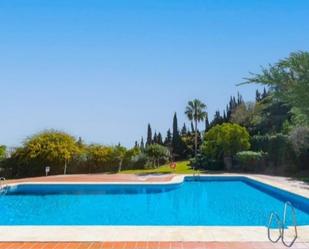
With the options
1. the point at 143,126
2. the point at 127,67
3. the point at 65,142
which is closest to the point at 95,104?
the point at 65,142

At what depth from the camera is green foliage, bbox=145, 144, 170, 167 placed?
98.8 ft

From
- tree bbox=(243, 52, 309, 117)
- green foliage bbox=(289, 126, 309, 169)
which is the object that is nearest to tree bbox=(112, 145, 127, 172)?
green foliage bbox=(289, 126, 309, 169)

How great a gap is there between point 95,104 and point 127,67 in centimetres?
898

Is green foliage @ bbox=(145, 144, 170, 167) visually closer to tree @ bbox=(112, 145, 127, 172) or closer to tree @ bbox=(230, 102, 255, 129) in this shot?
tree @ bbox=(112, 145, 127, 172)

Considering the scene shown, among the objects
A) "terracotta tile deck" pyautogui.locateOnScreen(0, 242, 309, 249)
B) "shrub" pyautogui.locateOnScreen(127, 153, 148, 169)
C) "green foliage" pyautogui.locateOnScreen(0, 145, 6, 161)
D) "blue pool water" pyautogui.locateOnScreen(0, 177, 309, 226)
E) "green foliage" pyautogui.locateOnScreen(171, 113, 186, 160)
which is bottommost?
"terracotta tile deck" pyautogui.locateOnScreen(0, 242, 309, 249)

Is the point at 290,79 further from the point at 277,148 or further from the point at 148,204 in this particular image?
the point at 277,148

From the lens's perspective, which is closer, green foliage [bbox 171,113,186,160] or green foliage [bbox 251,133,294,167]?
green foliage [bbox 251,133,294,167]

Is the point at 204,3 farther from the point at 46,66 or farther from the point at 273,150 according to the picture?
the point at 273,150

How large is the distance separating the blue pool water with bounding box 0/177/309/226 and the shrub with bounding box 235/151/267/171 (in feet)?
16.6

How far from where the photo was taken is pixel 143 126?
5156cm

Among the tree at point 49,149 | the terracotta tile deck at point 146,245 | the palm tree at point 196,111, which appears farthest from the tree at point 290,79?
the palm tree at point 196,111

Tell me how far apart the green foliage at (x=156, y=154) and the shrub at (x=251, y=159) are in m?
5.89

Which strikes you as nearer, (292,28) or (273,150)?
(292,28)

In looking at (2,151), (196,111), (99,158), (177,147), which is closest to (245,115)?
(196,111)
